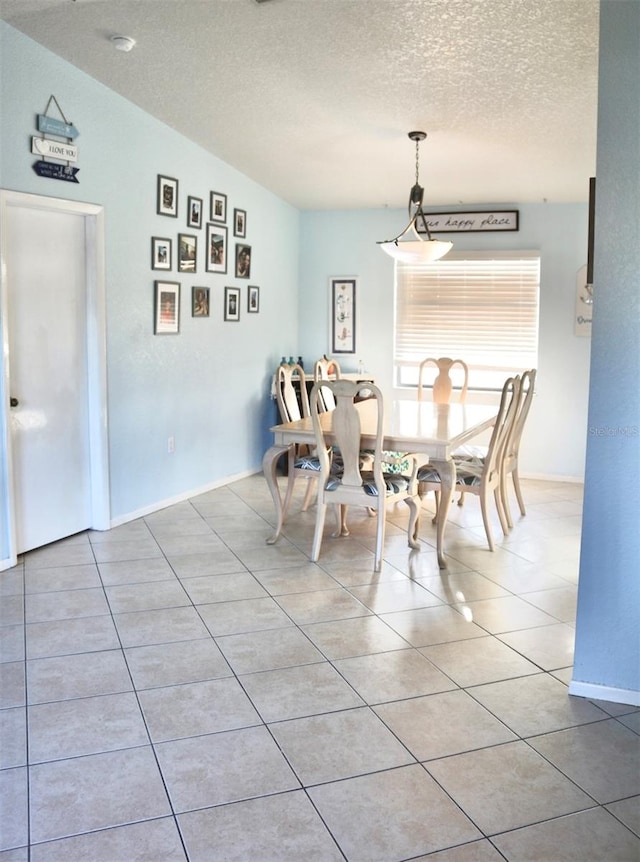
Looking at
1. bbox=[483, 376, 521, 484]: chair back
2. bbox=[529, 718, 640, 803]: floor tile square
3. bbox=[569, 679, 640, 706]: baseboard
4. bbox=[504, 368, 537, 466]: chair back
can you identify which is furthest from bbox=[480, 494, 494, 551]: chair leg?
bbox=[529, 718, 640, 803]: floor tile square

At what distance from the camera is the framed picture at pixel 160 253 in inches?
198

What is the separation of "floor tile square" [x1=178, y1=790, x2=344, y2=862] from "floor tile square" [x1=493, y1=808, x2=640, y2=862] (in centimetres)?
47

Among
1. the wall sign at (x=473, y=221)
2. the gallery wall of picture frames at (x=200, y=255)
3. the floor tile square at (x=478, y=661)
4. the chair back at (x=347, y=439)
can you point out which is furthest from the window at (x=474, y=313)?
the floor tile square at (x=478, y=661)

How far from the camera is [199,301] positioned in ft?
18.4

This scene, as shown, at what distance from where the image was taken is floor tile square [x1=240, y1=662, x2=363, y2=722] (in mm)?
2582

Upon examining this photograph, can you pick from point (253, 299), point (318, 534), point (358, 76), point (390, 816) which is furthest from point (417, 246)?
point (390, 816)

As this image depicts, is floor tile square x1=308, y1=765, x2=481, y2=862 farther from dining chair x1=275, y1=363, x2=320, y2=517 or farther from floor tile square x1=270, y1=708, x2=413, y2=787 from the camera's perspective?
dining chair x1=275, y1=363, x2=320, y2=517

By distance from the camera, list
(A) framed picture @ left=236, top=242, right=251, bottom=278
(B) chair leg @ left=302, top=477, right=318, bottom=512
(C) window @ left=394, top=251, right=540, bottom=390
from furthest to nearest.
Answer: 1. (C) window @ left=394, top=251, right=540, bottom=390
2. (A) framed picture @ left=236, top=242, right=251, bottom=278
3. (B) chair leg @ left=302, top=477, right=318, bottom=512

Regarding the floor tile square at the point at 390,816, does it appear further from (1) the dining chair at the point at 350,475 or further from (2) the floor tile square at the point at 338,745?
(1) the dining chair at the point at 350,475

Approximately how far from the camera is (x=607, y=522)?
102 inches

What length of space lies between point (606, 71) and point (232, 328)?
410cm

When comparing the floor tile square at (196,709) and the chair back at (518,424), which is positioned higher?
the chair back at (518,424)

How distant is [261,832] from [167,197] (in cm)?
425

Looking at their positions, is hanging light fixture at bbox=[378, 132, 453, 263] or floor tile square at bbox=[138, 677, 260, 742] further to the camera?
hanging light fixture at bbox=[378, 132, 453, 263]
